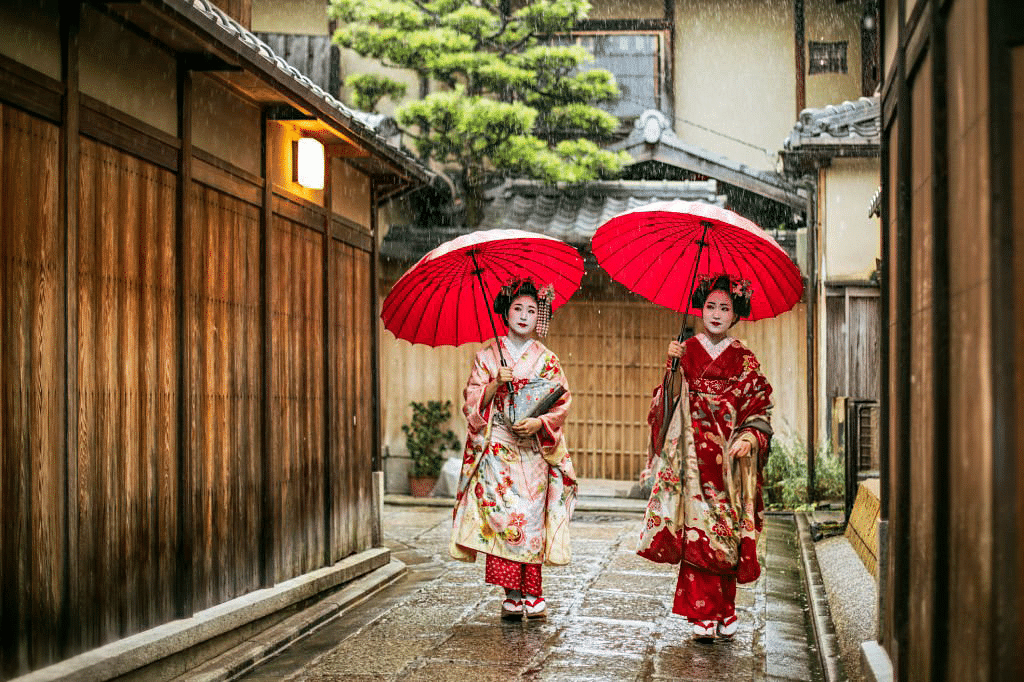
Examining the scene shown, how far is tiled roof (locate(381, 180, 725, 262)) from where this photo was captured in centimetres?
1622

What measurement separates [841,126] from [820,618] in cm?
829

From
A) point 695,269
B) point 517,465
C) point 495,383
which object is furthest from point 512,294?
point 695,269

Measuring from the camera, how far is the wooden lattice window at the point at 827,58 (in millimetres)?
18781

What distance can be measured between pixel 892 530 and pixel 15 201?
4.23 meters

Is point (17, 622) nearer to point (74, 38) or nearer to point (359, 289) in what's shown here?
point (74, 38)

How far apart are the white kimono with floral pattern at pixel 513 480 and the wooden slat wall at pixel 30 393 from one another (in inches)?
115

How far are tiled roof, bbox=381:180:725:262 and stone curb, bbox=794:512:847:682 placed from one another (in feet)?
23.3

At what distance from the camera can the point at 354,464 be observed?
9.51m

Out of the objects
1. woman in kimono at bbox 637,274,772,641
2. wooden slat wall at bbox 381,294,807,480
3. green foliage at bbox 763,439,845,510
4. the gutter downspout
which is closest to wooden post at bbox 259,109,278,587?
woman in kimono at bbox 637,274,772,641

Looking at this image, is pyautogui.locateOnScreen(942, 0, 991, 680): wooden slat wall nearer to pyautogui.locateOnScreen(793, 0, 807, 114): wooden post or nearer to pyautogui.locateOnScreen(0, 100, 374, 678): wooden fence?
pyautogui.locateOnScreen(0, 100, 374, 678): wooden fence

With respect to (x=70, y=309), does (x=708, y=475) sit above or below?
below

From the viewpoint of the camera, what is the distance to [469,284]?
774cm

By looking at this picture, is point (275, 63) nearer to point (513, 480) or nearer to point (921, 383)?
point (513, 480)

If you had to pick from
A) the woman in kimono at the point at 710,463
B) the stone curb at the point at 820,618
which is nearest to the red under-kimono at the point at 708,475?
the woman in kimono at the point at 710,463
